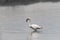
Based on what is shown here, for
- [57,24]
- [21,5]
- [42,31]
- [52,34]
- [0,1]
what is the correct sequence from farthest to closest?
[0,1] → [21,5] → [57,24] → [42,31] → [52,34]

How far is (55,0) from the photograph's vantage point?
2089 centimetres

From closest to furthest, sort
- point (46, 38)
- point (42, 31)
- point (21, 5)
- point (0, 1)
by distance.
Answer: point (46, 38), point (42, 31), point (21, 5), point (0, 1)

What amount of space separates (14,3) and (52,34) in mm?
12904

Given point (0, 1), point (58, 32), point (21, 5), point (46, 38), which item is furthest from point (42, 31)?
point (0, 1)

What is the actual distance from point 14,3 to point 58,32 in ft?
41.5

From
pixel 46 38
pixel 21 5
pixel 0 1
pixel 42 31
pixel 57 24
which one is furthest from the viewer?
pixel 0 1

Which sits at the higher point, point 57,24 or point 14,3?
point 14,3

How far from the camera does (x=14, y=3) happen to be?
828 inches

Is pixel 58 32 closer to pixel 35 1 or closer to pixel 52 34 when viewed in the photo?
pixel 52 34

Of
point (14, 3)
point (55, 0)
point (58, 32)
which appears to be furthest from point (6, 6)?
point (58, 32)

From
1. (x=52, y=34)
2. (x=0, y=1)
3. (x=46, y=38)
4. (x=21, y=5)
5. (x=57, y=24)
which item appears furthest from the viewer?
(x=0, y=1)

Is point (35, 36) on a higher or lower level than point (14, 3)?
lower

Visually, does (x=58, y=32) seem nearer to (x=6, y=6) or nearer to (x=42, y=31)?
(x=42, y=31)

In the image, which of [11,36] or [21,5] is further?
[21,5]
